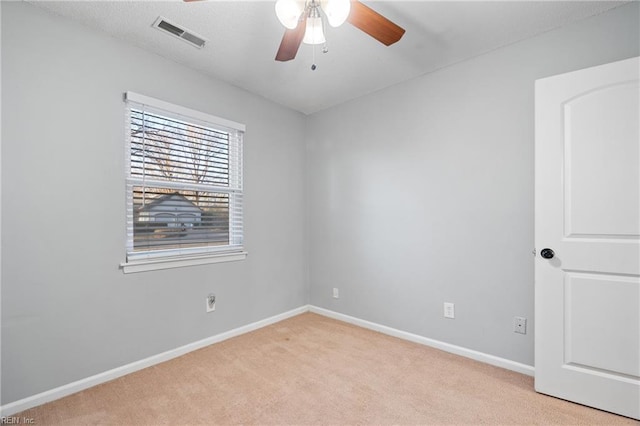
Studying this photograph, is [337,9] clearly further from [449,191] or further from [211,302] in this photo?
[211,302]

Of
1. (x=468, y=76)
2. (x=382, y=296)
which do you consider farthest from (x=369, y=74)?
(x=382, y=296)

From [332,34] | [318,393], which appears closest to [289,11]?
[332,34]

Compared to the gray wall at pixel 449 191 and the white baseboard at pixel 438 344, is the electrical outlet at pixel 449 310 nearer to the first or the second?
the gray wall at pixel 449 191

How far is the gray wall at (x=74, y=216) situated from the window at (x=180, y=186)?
0.32 feet

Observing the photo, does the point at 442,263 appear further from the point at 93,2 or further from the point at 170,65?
the point at 93,2

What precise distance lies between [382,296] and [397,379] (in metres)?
0.96

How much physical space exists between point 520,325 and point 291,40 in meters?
2.46

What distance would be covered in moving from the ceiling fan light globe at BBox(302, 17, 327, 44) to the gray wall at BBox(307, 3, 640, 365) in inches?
57.3

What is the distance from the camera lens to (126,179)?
2.25m

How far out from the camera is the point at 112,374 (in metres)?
2.14

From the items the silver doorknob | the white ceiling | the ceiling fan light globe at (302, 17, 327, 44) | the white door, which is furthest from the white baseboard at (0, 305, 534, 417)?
the ceiling fan light globe at (302, 17, 327, 44)

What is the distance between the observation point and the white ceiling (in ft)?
6.21

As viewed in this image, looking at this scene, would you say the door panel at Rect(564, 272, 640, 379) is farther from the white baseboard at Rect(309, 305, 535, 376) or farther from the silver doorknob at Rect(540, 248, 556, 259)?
the white baseboard at Rect(309, 305, 535, 376)

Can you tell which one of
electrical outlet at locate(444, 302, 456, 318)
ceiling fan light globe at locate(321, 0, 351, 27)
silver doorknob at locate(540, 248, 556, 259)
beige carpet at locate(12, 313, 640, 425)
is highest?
ceiling fan light globe at locate(321, 0, 351, 27)
